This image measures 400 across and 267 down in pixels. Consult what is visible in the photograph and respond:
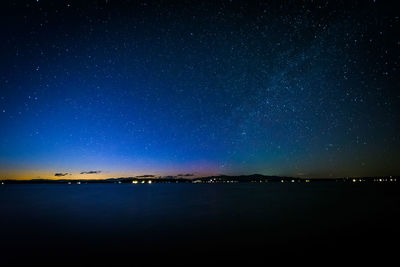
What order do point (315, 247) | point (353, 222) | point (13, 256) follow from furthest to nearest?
point (353, 222)
point (315, 247)
point (13, 256)

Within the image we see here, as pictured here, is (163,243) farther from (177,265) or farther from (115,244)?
(177,265)

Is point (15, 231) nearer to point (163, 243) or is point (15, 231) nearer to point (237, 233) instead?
point (163, 243)

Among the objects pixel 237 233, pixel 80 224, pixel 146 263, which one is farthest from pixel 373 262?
pixel 80 224

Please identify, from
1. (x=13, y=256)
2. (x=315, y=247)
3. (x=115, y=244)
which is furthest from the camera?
(x=115, y=244)

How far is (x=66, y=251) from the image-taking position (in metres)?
13.9

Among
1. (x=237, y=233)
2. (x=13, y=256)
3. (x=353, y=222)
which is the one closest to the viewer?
(x=13, y=256)

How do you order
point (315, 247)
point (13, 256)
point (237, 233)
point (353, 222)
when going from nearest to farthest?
1. point (13, 256)
2. point (315, 247)
3. point (237, 233)
4. point (353, 222)

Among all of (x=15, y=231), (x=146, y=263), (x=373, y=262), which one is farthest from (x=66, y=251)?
(x=373, y=262)

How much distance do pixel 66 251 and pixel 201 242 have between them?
7063 mm

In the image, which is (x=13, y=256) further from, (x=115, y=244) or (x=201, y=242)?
(x=201, y=242)

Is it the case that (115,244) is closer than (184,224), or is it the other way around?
(115,244)

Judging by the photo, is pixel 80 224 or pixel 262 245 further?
pixel 80 224

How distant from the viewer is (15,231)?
19.6 meters

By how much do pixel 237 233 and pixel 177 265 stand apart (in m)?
7.05
